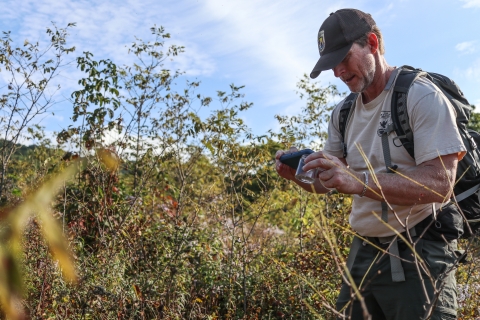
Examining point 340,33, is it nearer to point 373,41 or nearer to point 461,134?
point 373,41

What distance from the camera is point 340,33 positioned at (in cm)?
221

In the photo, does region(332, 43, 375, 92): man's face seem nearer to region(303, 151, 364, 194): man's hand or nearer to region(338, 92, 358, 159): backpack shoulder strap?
region(338, 92, 358, 159): backpack shoulder strap

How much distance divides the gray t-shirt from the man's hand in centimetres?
19

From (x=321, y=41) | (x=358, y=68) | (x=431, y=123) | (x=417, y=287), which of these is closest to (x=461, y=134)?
(x=431, y=123)

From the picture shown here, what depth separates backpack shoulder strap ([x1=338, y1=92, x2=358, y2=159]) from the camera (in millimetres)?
2377

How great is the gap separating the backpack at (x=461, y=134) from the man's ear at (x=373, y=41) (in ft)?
0.47

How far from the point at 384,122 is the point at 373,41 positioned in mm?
358

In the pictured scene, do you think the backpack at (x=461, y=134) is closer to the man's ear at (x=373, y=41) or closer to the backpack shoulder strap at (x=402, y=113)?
the backpack shoulder strap at (x=402, y=113)

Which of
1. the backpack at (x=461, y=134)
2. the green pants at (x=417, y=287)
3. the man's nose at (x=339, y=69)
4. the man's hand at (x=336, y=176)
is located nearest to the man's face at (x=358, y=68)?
the man's nose at (x=339, y=69)

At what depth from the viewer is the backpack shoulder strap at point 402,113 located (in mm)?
2016

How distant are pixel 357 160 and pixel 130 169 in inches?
136

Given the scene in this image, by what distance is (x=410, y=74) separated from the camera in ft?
6.86

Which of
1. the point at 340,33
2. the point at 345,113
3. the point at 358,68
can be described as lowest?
the point at 345,113

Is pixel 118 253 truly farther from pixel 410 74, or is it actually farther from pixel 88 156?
pixel 410 74
